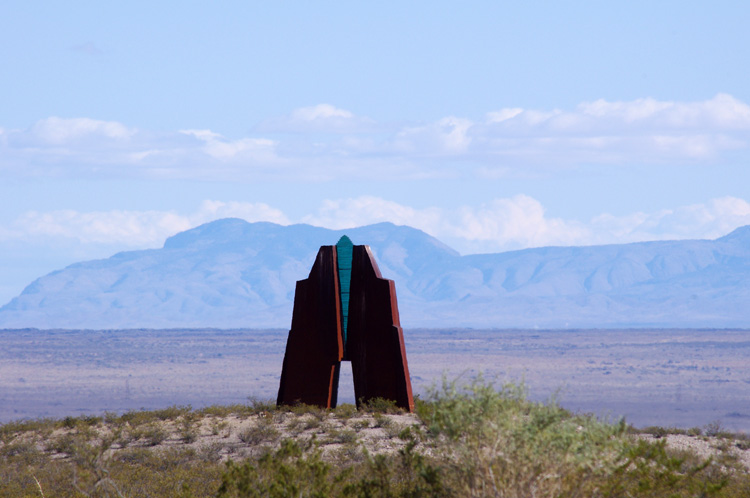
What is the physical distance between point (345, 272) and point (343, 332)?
118cm

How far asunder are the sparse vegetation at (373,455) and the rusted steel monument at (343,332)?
1.35 ft

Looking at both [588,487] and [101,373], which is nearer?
[588,487]

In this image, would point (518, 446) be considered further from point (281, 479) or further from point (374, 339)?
point (374, 339)

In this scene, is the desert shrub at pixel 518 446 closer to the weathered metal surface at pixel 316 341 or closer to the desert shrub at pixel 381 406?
the desert shrub at pixel 381 406

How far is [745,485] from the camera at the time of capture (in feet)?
43.7

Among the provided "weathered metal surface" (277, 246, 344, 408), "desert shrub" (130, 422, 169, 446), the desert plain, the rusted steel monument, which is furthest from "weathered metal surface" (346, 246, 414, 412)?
the desert plain

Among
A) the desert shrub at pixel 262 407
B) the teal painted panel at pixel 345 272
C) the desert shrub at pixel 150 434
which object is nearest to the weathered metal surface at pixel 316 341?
the teal painted panel at pixel 345 272

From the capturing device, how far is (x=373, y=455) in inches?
602

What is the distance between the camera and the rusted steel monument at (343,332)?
19078 mm

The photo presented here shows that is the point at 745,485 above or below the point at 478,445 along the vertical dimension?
below

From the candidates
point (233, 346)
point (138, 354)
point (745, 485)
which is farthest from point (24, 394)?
point (745, 485)

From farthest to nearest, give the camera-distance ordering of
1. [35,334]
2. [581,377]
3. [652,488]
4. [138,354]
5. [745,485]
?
[35,334]
[138,354]
[581,377]
[745,485]
[652,488]

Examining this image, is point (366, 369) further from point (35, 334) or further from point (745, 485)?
point (35, 334)

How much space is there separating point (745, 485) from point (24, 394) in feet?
288
